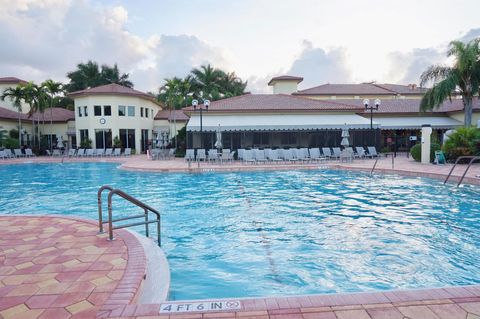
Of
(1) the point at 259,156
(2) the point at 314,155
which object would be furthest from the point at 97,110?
(2) the point at 314,155

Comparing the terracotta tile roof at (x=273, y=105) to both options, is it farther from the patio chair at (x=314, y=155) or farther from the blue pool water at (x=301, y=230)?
the blue pool water at (x=301, y=230)

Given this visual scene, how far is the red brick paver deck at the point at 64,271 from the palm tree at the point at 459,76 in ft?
87.8

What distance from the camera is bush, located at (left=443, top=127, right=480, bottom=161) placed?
1922 cm

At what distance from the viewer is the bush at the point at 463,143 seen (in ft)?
63.1

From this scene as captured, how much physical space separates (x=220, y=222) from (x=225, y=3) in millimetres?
13605

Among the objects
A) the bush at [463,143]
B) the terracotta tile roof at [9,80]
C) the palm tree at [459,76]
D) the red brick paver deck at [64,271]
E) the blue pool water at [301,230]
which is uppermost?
the terracotta tile roof at [9,80]

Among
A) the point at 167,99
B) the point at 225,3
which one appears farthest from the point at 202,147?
the point at 167,99

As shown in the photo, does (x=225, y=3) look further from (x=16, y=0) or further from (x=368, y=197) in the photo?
(x=368, y=197)

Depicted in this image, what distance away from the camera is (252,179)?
1716cm

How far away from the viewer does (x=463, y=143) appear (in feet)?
64.4

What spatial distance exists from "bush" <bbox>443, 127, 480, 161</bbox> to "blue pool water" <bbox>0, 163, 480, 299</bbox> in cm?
634

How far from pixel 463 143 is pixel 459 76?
27.1 feet

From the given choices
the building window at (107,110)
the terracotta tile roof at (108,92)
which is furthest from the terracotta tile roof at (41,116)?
the building window at (107,110)

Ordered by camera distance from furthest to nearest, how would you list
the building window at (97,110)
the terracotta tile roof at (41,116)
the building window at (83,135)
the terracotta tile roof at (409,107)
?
1. the building window at (83,135)
2. the terracotta tile roof at (41,116)
3. the building window at (97,110)
4. the terracotta tile roof at (409,107)
